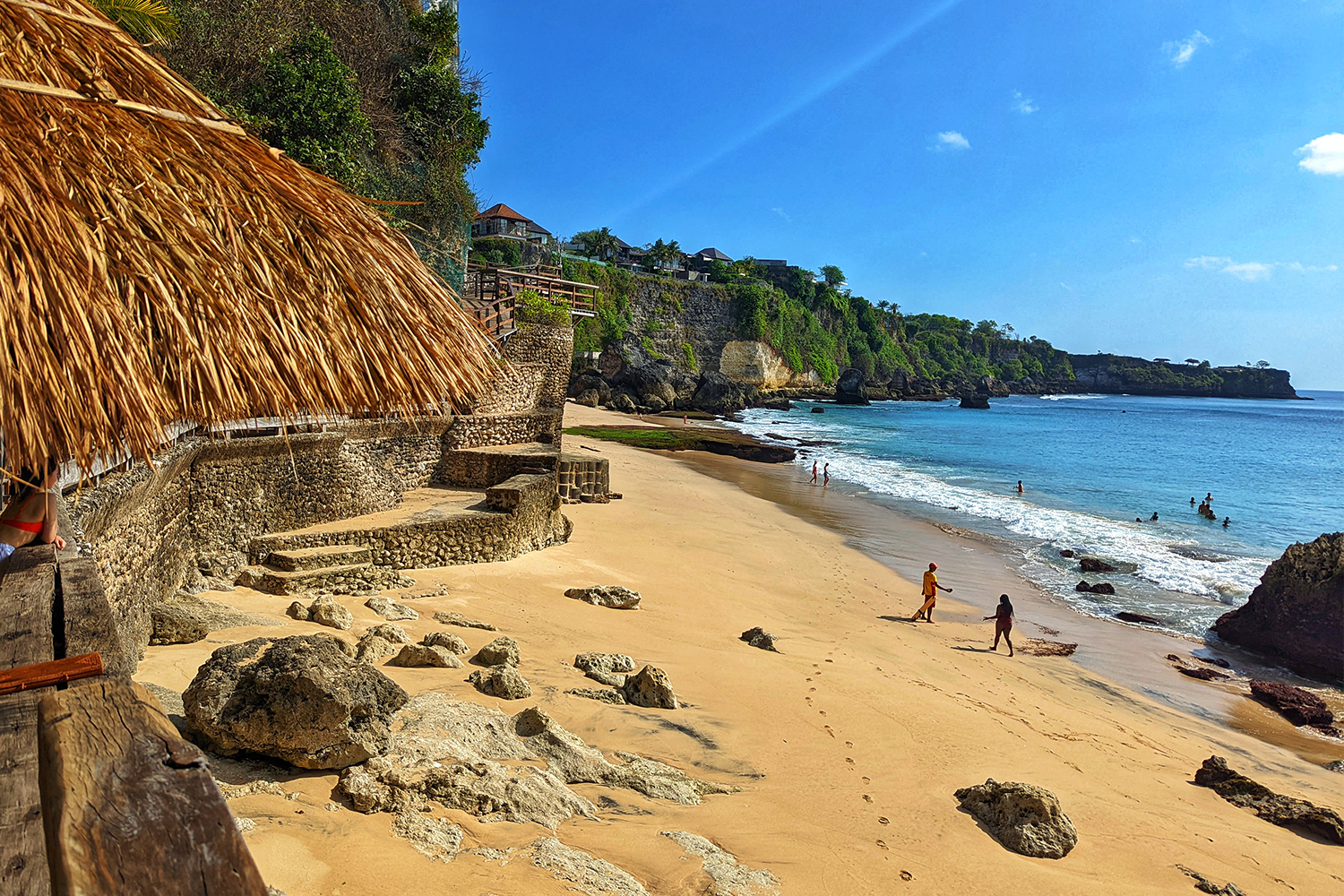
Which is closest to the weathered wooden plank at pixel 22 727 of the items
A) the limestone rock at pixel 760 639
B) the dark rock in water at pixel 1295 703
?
→ the limestone rock at pixel 760 639

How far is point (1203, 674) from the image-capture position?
394 inches

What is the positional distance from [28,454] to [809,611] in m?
9.77

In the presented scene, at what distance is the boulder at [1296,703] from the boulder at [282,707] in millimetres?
10455

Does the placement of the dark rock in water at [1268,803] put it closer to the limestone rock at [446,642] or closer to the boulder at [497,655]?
the boulder at [497,655]

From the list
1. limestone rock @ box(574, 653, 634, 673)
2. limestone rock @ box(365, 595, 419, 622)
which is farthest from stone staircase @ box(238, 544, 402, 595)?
limestone rock @ box(574, 653, 634, 673)

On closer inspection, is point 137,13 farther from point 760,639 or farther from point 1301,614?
point 1301,614

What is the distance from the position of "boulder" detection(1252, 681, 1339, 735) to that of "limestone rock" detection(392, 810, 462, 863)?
10.0 metres

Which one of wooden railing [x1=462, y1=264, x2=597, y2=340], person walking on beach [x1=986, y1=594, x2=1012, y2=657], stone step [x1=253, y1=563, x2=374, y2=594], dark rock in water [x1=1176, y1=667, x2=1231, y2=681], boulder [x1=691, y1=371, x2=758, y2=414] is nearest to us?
stone step [x1=253, y1=563, x2=374, y2=594]

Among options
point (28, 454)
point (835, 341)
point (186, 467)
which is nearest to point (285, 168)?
point (28, 454)

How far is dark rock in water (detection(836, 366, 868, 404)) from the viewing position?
68.8 metres

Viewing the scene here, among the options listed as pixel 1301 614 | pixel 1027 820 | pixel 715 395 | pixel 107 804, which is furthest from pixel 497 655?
pixel 715 395

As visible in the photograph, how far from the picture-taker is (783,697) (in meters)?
6.86

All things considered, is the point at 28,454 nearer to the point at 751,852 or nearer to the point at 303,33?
the point at 751,852

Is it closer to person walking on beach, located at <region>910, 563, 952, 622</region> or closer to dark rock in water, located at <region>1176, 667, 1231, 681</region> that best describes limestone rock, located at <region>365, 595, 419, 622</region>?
person walking on beach, located at <region>910, 563, 952, 622</region>
